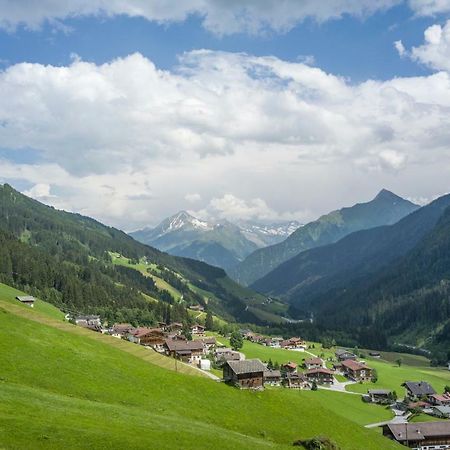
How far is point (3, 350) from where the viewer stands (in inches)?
2790

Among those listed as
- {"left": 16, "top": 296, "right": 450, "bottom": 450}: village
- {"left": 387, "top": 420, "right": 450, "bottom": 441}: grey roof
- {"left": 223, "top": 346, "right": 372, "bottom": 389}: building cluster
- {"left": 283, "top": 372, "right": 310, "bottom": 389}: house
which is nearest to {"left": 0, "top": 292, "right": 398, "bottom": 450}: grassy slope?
{"left": 223, "top": 346, "right": 372, "bottom": 389}: building cluster

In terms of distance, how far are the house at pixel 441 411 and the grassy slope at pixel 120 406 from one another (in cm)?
7121

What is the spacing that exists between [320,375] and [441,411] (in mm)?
48570

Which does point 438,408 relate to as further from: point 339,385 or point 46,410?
point 46,410

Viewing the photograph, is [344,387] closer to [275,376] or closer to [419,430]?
[275,376]

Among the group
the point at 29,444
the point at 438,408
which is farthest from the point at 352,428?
the point at 438,408

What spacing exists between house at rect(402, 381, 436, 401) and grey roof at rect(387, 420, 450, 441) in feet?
173

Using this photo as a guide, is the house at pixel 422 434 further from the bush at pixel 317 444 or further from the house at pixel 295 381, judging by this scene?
the bush at pixel 317 444

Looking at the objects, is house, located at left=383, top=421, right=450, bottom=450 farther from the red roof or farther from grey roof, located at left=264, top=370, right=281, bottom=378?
the red roof

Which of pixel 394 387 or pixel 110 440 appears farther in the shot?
pixel 394 387

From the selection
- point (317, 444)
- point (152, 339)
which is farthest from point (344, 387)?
point (317, 444)

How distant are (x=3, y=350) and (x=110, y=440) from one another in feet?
111

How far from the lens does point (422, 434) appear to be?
12338 cm

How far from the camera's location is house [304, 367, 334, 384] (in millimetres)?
193000
